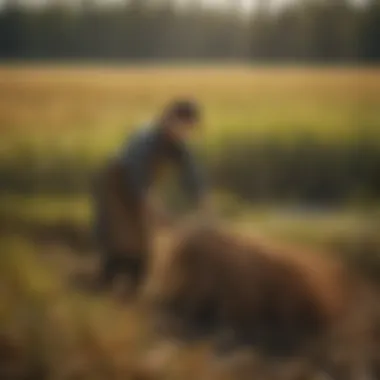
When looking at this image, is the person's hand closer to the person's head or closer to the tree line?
the person's head

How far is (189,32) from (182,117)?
131mm

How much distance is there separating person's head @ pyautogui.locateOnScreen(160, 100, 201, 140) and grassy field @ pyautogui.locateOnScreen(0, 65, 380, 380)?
0.05ft

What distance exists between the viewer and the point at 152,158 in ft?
3.66

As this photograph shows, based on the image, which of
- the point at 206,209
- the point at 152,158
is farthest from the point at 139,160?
the point at 206,209

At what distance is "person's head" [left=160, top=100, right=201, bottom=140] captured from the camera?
111cm

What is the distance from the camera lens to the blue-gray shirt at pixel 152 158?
111 cm

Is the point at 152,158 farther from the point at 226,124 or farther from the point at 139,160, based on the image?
the point at 226,124

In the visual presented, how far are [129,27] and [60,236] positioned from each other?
339 millimetres

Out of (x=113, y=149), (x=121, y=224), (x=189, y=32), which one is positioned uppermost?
(x=189, y=32)

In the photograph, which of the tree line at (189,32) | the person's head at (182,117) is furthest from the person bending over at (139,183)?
the tree line at (189,32)

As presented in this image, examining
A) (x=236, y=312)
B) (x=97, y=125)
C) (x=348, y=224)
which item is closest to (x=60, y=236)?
(x=97, y=125)

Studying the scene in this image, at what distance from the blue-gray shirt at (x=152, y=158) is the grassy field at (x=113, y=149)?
0.07 ft

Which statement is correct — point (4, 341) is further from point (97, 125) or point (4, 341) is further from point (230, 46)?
point (230, 46)

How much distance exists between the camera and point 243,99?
1107 millimetres
